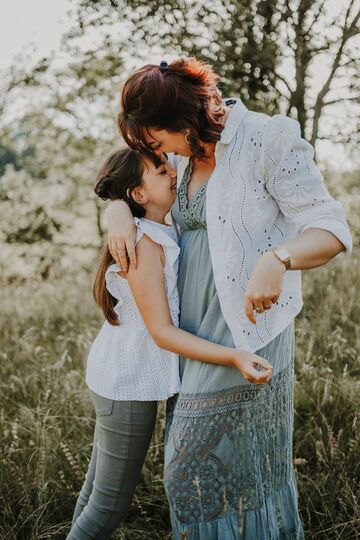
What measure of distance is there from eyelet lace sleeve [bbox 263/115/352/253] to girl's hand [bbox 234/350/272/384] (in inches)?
16.8

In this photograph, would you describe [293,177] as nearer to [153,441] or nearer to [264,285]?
[264,285]

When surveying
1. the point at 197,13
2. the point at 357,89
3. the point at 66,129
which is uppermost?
the point at 66,129

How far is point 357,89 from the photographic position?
4.66 m

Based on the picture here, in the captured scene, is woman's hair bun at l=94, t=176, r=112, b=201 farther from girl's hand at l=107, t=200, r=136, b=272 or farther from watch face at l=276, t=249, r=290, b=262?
watch face at l=276, t=249, r=290, b=262

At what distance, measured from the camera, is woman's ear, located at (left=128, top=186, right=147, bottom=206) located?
7.86 feet

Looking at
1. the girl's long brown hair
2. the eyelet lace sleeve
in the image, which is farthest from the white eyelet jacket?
the girl's long brown hair

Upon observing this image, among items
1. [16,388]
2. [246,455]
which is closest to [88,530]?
[246,455]

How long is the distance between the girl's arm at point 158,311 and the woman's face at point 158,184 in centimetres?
20

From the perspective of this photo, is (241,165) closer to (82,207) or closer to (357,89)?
(357,89)

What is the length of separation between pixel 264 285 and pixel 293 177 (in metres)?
0.41

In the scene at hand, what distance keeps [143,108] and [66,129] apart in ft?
30.3

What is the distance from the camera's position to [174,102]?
7.18ft

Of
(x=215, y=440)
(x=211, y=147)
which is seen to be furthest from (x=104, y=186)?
(x=215, y=440)

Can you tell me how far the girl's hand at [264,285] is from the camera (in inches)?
74.9
